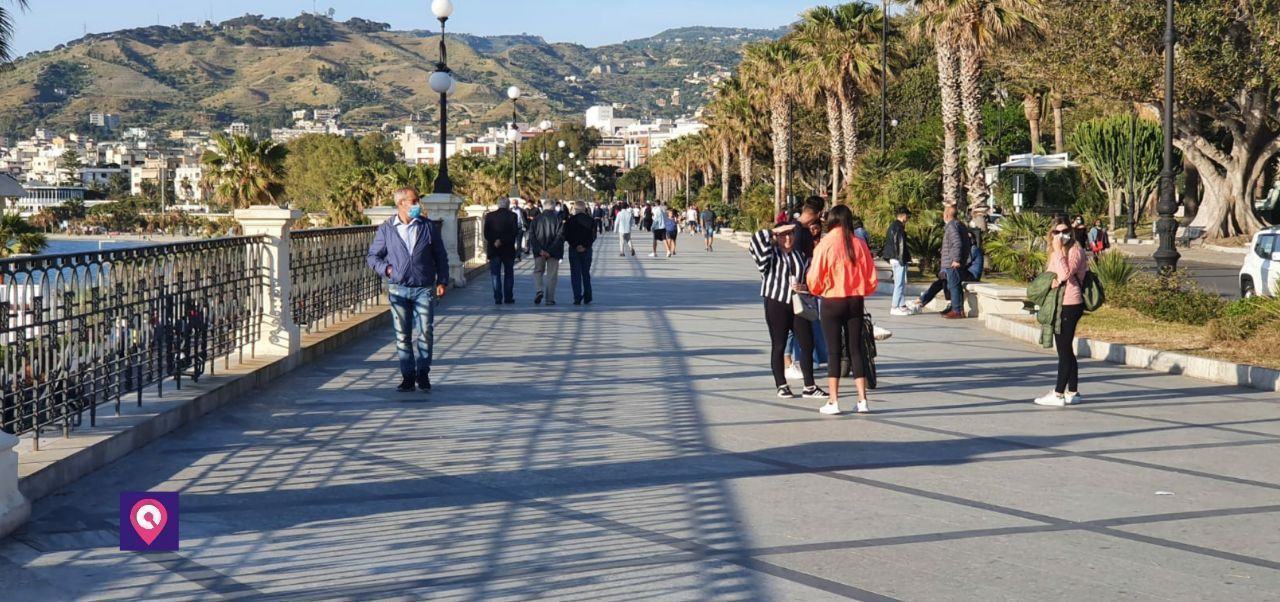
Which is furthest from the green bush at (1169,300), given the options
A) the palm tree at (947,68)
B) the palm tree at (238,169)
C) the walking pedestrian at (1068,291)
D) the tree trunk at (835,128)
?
the palm tree at (238,169)

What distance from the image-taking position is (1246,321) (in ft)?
51.4

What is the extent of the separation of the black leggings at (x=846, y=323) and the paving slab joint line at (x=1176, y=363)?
4.24m

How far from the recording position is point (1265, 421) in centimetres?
1121

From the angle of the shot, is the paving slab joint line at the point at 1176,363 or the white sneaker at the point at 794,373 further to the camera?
the white sneaker at the point at 794,373

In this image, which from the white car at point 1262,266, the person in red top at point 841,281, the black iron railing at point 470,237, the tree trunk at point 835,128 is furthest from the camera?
the tree trunk at point 835,128

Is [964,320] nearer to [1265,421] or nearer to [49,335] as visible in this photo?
[1265,421]

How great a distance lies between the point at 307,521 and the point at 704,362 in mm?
8014

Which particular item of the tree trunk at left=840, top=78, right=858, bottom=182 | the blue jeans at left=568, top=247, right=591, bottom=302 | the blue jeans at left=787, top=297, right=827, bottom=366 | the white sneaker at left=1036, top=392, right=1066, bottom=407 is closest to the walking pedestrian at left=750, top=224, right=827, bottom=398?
the blue jeans at left=787, top=297, right=827, bottom=366

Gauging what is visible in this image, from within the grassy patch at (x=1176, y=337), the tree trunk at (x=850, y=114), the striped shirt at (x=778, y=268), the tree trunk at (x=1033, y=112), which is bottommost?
the grassy patch at (x=1176, y=337)

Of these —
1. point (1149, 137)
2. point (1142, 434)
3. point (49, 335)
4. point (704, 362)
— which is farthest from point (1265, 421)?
point (1149, 137)

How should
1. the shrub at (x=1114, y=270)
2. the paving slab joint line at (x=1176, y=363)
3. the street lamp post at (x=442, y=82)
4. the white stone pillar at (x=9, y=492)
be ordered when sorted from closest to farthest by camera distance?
the white stone pillar at (x=9, y=492)
the paving slab joint line at (x=1176, y=363)
the shrub at (x=1114, y=270)
the street lamp post at (x=442, y=82)

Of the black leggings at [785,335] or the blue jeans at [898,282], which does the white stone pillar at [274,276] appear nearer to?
the black leggings at [785,335]

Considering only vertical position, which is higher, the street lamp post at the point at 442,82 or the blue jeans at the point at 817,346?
the street lamp post at the point at 442,82

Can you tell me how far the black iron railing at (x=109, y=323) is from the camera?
8094 mm
